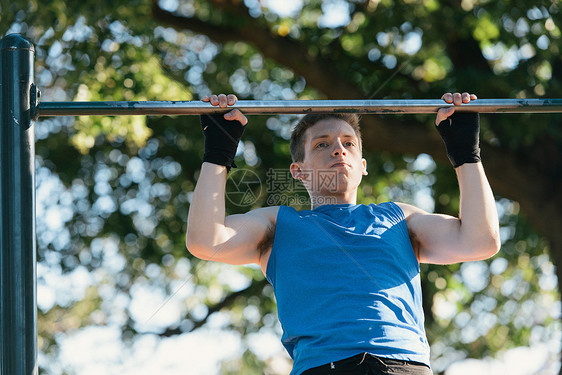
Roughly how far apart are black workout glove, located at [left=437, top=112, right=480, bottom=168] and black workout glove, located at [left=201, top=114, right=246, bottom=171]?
0.60m

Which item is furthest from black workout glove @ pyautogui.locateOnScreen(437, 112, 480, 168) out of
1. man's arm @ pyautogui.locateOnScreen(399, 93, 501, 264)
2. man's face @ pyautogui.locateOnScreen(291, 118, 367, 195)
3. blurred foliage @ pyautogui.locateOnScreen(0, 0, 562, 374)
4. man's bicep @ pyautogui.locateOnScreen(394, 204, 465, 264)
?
blurred foliage @ pyautogui.locateOnScreen(0, 0, 562, 374)

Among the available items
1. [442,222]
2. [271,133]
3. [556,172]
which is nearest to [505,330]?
[556,172]

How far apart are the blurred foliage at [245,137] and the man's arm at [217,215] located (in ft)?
9.12

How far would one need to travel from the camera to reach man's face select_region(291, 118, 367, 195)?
7.80 ft

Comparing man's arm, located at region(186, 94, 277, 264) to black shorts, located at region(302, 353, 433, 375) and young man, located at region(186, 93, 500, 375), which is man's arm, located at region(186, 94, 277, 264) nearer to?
young man, located at region(186, 93, 500, 375)

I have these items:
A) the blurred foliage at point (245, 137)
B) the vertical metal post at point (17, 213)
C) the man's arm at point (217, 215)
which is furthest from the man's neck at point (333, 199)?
the blurred foliage at point (245, 137)

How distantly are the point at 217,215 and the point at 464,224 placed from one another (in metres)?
0.69

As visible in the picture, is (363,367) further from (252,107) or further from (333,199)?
(252,107)

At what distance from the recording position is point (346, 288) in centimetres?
209

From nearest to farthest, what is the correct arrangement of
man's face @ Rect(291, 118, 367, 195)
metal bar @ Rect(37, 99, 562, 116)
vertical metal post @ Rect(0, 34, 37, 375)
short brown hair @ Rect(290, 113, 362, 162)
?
1. vertical metal post @ Rect(0, 34, 37, 375)
2. metal bar @ Rect(37, 99, 562, 116)
3. man's face @ Rect(291, 118, 367, 195)
4. short brown hair @ Rect(290, 113, 362, 162)

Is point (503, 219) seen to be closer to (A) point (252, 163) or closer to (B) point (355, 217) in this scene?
(A) point (252, 163)

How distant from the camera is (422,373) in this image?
81.2 inches

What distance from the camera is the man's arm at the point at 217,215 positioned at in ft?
7.16

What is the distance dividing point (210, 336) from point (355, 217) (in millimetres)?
6438
